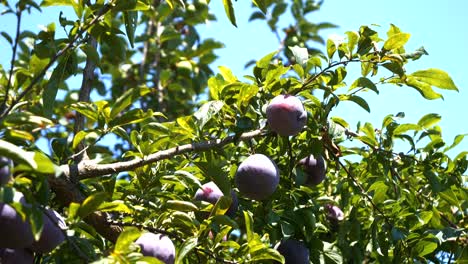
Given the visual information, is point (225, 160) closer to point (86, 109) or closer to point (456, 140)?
point (86, 109)

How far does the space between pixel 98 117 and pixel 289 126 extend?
1.87ft

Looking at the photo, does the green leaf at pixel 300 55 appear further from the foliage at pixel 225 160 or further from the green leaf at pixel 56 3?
the green leaf at pixel 56 3

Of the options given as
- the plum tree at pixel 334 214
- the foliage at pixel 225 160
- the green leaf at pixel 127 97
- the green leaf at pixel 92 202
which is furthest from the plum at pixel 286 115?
the plum tree at pixel 334 214

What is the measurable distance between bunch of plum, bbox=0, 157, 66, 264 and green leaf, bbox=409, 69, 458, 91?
1.24 metres

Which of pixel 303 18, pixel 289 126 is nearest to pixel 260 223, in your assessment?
pixel 289 126

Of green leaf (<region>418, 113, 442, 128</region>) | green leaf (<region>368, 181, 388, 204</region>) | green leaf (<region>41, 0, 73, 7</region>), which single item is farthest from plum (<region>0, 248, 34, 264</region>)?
green leaf (<region>418, 113, 442, 128</region>)

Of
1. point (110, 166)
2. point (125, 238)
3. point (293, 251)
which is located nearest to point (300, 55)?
point (293, 251)

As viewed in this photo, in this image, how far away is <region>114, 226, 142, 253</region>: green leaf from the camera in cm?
141

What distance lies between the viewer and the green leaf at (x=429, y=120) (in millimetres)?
2488

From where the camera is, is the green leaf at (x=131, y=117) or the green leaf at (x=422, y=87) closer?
the green leaf at (x=131, y=117)

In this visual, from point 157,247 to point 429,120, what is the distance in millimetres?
1308

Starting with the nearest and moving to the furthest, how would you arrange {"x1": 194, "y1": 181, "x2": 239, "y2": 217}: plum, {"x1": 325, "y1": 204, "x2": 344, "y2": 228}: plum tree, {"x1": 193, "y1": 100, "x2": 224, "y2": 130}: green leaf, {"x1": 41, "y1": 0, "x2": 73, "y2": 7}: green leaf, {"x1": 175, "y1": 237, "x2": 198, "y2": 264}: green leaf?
{"x1": 175, "y1": 237, "x2": 198, "y2": 264}: green leaf < {"x1": 41, "y1": 0, "x2": 73, "y2": 7}: green leaf < {"x1": 193, "y1": 100, "x2": 224, "y2": 130}: green leaf < {"x1": 194, "y1": 181, "x2": 239, "y2": 217}: plum < {"x1": 325, "y1": 204, "x2": 344, "y2": 228}: plum tree

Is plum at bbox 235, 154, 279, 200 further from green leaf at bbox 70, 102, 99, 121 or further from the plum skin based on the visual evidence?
the plum skin

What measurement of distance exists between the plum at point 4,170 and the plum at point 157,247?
485 mm
